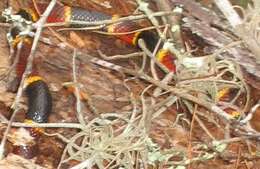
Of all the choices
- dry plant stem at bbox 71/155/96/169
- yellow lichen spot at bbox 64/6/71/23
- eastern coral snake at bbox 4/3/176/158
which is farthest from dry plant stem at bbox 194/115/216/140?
yellow lichen spot at bbox 64/6/71/23

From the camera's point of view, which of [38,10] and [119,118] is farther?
[38,10]

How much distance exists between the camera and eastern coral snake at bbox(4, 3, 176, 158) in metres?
3.94

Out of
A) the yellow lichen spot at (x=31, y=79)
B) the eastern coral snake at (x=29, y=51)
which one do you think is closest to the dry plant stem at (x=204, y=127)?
the eastern coral snake at (x=29, y=51)

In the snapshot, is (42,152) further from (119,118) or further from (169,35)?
(169,35)

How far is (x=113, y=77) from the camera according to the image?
14.6 ft

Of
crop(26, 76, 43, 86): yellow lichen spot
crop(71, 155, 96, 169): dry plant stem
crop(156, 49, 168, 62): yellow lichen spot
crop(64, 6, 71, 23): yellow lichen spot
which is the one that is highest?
crop(64, 6, 71, 23): yellow lichen spot

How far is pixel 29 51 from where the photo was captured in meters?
4.41

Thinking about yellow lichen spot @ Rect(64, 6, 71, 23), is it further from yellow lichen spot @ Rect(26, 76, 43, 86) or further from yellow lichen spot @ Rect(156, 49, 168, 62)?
yellow lichen spot @ Rect(26, 76, 43, 86)

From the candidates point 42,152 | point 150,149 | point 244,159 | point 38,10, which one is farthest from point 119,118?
point 38,10

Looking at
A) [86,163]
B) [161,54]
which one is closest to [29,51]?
[161,54]

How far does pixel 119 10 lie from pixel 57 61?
1083mm

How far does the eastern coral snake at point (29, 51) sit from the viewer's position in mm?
3939

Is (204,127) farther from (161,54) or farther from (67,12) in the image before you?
(67,12)

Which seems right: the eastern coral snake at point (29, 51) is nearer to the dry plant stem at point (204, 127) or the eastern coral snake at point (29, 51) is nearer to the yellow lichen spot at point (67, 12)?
the yellow lichen spot at point (67, 12)
